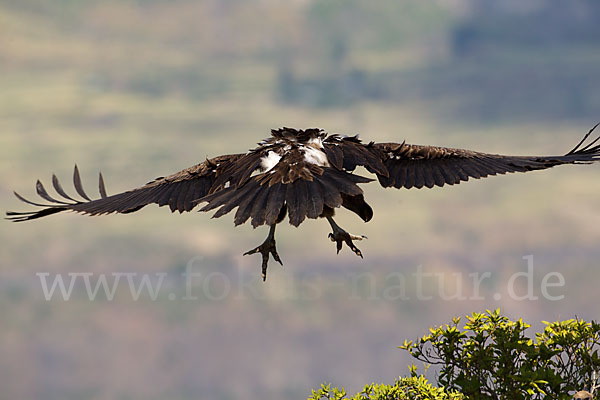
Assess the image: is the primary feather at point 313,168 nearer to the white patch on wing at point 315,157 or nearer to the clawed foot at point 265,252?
the white patch on wing at point 315,157

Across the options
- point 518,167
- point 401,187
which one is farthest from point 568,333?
point 401,187

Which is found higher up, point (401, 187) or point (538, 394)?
point (401, 187)

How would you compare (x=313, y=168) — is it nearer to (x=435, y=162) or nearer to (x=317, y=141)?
(x=317, y=141)

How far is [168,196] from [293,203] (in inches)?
110

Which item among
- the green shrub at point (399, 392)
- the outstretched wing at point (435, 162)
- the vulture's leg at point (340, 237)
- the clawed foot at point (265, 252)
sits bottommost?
the green shrub at point (399, 392)

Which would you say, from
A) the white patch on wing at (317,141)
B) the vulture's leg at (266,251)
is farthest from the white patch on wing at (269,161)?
the vulture's leg at (266,251)

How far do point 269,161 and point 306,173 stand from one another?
38.1 inches

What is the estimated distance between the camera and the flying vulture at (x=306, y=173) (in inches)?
258

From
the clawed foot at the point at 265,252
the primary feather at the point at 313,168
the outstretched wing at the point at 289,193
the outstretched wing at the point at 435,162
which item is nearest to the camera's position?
the outstretched wing at the point at 289,193

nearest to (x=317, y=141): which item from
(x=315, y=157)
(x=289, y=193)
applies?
(x=315, y=157)

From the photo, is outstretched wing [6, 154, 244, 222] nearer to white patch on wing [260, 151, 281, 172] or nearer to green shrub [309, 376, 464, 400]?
white patch on wing [260, 151, 281, 172]

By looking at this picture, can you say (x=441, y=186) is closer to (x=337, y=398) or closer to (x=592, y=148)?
(x=592, y=148)

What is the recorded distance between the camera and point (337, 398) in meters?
7.84

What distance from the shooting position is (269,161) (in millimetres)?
7500
